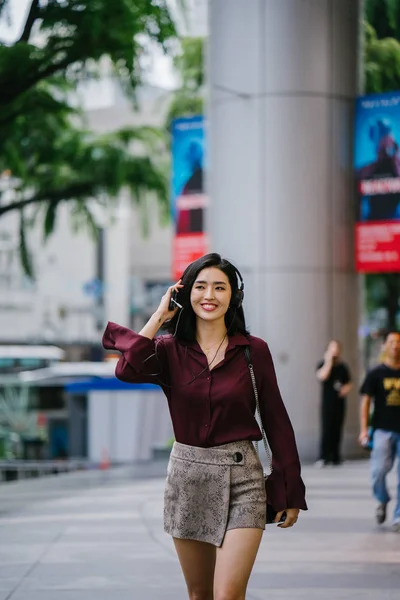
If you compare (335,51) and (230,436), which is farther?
(335,51)

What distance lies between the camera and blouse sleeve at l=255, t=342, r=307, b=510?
497 centimetres

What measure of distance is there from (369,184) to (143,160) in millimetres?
5086

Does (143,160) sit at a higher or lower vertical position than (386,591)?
higher

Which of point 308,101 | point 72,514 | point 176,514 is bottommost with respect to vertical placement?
point 72,514

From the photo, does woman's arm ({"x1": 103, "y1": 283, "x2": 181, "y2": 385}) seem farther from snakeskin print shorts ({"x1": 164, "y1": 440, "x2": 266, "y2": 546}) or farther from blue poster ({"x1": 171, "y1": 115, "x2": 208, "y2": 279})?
blue poster ({"x1": 171, "y1": 115, "x2": 208, "y2": 279})

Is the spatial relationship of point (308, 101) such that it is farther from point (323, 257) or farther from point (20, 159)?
point (20, 159)

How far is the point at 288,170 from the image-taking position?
1864 cm

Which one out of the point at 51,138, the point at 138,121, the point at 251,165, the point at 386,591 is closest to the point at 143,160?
the point at 51,138

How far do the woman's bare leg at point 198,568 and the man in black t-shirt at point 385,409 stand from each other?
612 cm

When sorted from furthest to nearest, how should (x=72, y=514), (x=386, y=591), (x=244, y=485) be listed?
(x=72, y=514) → (x=386, y=591) → (x=244, y=485)

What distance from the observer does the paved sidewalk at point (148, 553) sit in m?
8.12

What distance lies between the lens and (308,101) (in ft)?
61.6

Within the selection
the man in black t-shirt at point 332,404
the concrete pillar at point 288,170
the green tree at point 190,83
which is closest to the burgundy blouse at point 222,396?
the man in black t-shirt at point 332,404

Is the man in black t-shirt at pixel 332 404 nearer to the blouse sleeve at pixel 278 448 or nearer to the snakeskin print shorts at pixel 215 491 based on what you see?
the blouse sleeve at pixel 278 448
